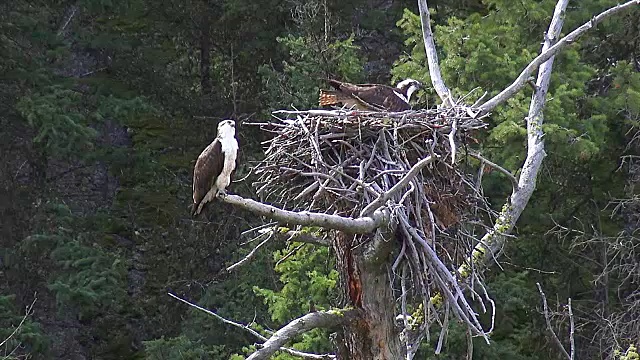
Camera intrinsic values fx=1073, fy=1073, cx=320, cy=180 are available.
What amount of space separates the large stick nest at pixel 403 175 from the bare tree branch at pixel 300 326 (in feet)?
1.43

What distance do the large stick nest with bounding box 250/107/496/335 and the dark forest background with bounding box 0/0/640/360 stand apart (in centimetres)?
446

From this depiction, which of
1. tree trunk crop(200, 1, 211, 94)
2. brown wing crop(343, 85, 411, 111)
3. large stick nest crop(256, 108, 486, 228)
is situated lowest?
large stick nest crop(256, 108, 486, 228)

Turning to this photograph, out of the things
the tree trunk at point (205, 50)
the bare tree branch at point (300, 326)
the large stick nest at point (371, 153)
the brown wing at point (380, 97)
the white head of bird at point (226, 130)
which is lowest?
the bare tree branch at point (300, 326)

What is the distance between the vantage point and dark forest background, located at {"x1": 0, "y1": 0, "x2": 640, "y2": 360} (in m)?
13.0

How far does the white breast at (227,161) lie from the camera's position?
7.92 m

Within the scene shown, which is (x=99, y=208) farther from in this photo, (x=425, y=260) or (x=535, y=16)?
(x=425, y=260)

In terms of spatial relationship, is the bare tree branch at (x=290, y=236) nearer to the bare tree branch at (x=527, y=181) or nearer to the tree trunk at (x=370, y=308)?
the tree trunk at (x=370, y=308)

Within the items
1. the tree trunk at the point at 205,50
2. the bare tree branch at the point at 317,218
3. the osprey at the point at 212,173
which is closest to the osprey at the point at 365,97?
the osprey at the point at 212,173

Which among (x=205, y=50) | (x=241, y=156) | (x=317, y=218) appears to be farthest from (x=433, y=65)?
(x=205, y=50)

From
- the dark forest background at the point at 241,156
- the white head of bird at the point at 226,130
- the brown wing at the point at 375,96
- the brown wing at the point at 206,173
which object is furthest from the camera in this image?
the dark forest background at the point at 241,156

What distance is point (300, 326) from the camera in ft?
21.4

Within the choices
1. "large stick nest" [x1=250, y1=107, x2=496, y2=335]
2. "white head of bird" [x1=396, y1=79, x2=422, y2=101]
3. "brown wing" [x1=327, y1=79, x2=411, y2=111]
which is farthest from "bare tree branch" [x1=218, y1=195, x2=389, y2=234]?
"white head of bird" [x1=396, y1=79, x2=422, y2=101]

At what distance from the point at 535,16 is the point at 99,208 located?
8071 mm

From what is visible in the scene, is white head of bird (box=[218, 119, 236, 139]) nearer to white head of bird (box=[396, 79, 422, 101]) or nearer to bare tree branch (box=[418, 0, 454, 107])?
bare tree branch (box=[418, 0, 454, 107])
